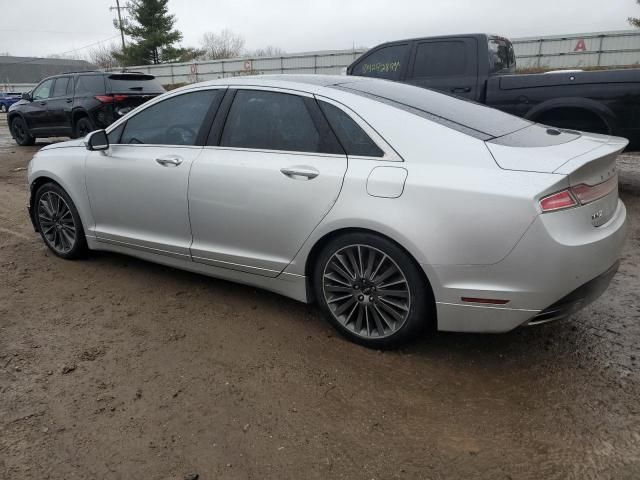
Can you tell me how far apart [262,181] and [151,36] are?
51.2 metres

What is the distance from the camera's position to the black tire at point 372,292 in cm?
294

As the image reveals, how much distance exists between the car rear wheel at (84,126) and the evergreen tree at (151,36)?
135 ft

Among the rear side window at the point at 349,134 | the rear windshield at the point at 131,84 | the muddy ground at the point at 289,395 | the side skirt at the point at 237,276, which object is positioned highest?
the rear windshield at the point at 131,84

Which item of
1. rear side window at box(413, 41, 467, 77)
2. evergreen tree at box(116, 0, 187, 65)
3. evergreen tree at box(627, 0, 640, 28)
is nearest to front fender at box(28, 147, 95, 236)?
rear side window at box(413, 41, 467, 77)

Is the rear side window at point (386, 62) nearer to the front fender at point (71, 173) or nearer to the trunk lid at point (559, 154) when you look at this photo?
the front fender at point (71, 173)

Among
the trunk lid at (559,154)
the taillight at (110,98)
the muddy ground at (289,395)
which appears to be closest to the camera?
the muddy ground at (289,395)

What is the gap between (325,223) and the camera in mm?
3131

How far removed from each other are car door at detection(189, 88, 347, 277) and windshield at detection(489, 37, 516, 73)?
4.87 meters

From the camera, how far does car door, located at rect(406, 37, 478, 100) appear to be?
24.1ft

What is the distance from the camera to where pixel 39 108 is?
41.4 ft

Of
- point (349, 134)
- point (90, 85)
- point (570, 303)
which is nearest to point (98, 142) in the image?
point (349, 134)

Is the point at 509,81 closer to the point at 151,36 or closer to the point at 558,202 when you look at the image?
the point at 558,202

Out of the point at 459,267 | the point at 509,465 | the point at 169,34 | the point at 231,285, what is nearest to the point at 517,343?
the point at 459,267

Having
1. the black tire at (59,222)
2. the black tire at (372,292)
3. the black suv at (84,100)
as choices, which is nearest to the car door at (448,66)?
the black tire at (59,222)
